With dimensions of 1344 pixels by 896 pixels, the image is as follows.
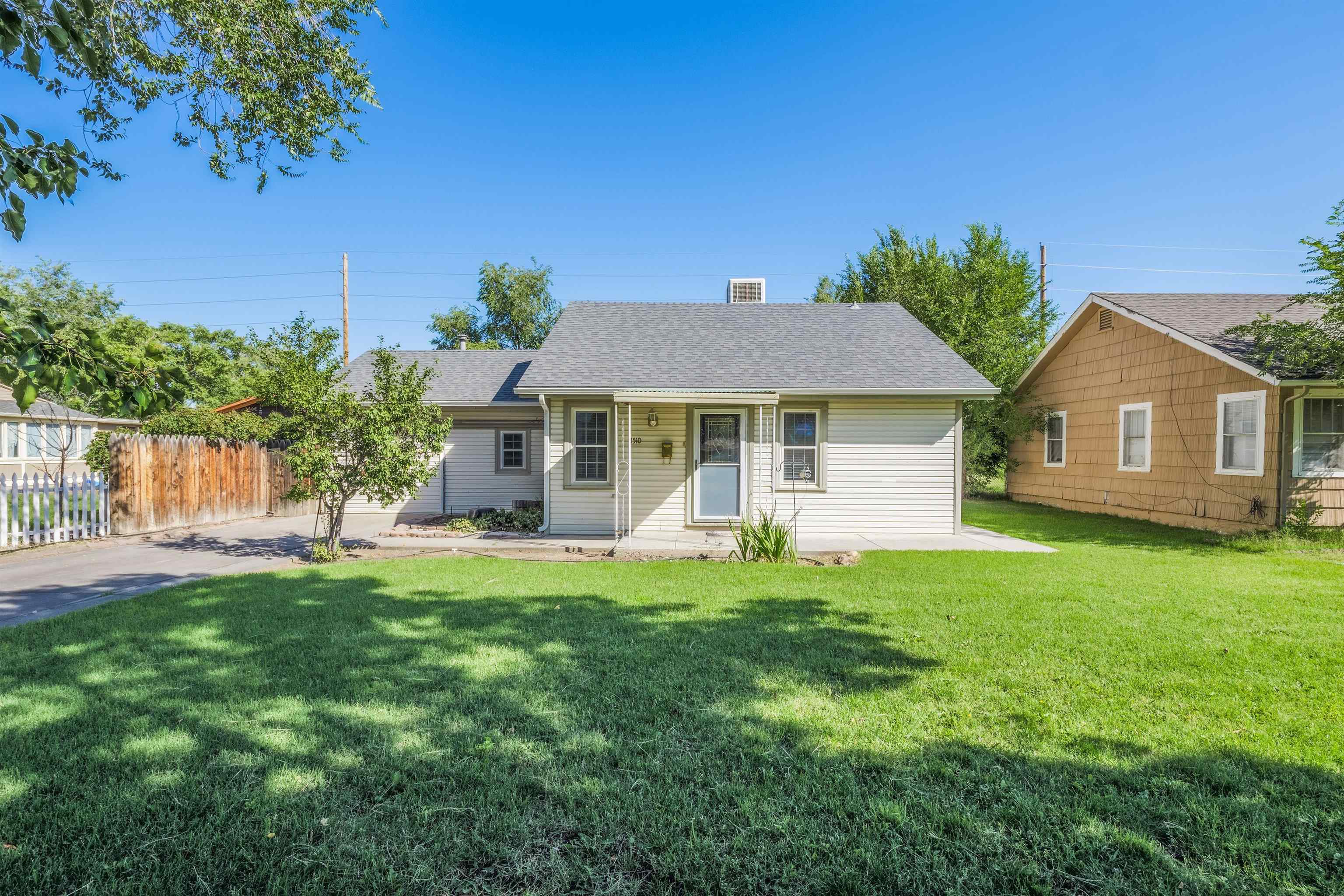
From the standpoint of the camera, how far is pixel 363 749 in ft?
9.37

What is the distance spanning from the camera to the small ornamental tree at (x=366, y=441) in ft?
26.7

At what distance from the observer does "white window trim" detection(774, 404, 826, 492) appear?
36.3 feet

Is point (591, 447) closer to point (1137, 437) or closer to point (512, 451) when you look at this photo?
point (512, 451)

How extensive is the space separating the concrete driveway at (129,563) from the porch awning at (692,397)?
547 cm

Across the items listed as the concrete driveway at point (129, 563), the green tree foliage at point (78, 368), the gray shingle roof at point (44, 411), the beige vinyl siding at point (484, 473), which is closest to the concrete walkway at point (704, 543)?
the concrete driveway at point (129, 563)

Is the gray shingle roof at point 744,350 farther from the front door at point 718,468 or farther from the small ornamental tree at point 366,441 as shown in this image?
the small ornamental tree at point 366,441

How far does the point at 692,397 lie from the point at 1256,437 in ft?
33.3

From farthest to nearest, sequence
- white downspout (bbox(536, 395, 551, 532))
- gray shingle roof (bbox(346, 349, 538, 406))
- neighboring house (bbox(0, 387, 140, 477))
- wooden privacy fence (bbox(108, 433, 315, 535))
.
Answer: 1. neighboring house (bbox(0, 387, 140, 477))
2. gray shingle roof (bbox(346, 349, 538, 406))
3. white downspout (bbox(536, 395, 551, 532))
4. wooden privacy fence (bbox(108, 433, 315, 535))

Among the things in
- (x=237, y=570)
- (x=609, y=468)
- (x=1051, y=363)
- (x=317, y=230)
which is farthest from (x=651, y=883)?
(x=317, y=230)

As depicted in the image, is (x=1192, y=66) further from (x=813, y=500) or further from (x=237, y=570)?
(x=237, y=570)

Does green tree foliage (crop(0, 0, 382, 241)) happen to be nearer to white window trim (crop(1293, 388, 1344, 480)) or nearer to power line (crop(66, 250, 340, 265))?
white window trim (crop(1293, 388, 1344, 480))

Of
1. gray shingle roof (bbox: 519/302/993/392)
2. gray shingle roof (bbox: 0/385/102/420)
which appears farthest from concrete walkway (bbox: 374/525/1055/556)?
gray shingle roof (bbox: 0/385/102/420)

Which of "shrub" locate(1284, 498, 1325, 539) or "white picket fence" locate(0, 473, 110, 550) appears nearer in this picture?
"white picket fence" locate(0, 473, 110, 550)

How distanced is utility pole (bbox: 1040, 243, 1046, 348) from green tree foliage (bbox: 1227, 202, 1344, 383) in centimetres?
1479
